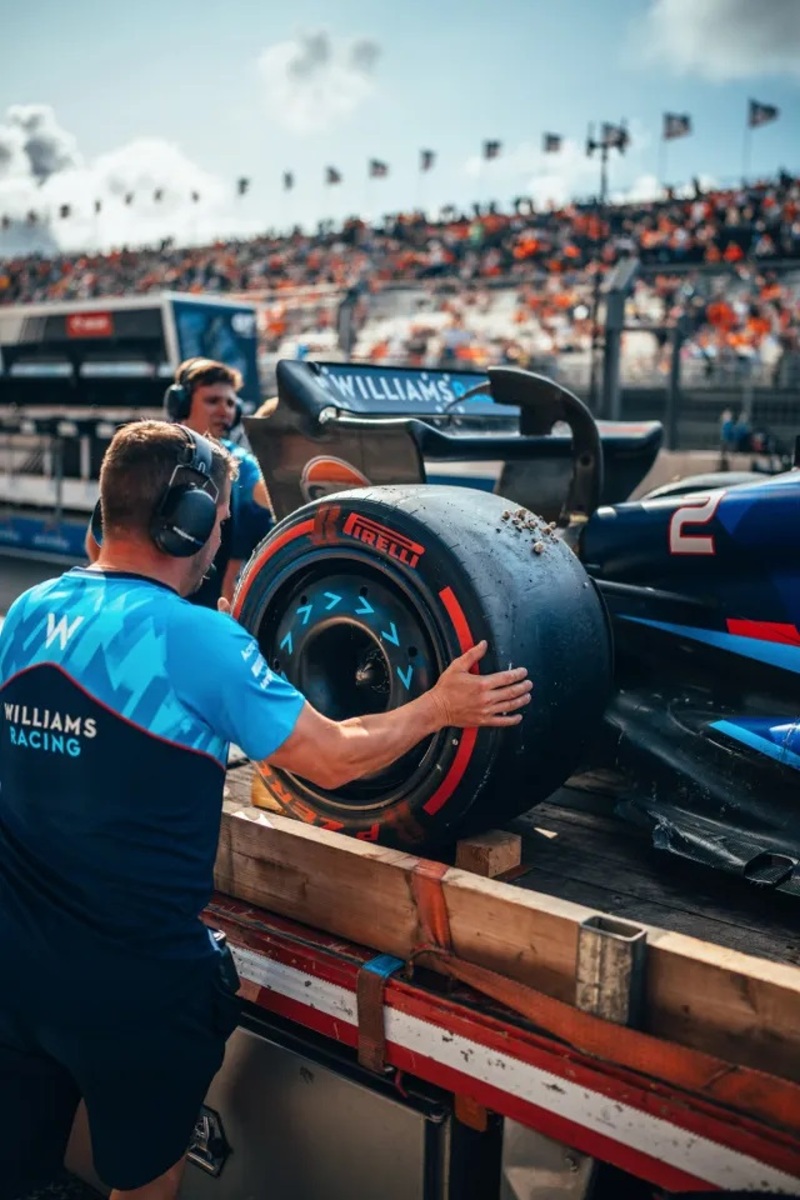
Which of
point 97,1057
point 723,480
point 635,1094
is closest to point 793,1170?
point 635,1094

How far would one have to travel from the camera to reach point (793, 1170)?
1.56m

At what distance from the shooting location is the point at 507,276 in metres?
17.0

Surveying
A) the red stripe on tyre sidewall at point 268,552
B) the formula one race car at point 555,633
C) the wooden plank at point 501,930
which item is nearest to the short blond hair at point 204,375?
the formula one race car at point 555,633

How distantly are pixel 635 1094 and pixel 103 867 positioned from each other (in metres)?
0.96

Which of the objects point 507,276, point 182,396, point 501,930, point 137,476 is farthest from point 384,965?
point 507,276

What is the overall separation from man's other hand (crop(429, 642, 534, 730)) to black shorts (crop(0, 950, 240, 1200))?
2.07 feet

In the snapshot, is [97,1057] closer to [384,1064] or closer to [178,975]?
[178,975]

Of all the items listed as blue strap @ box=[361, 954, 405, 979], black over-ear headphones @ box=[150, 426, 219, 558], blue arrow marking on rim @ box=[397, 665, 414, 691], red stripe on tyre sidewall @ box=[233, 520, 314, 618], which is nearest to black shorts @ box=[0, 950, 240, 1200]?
blue strap @ box=[361, 954, 405, 979]

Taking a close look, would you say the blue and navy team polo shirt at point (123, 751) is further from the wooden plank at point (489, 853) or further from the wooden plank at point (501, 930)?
the wooden plank at point (489, 853)

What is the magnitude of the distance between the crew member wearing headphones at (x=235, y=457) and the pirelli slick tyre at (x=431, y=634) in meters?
1.55

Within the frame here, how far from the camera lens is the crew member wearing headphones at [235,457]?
14.0ft

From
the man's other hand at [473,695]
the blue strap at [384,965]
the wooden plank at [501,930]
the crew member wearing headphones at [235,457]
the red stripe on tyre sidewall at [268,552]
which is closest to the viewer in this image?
the wooden plank at [501,930]

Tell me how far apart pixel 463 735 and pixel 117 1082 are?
0.90m

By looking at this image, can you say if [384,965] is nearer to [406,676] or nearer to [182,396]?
[406,676]
